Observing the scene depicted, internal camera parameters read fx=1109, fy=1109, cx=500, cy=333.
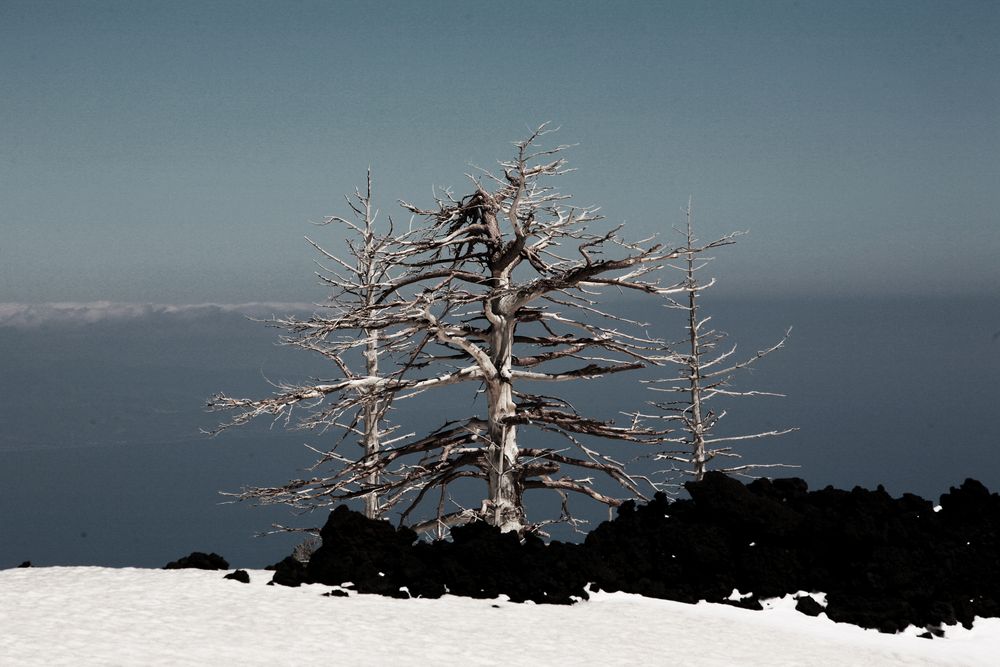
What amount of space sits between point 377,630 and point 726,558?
11.2ft

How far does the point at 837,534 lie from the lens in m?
9.24

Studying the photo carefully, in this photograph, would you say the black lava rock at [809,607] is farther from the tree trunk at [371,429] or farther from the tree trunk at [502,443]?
the tree trunk at [371,429]

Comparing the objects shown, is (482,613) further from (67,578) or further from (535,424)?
(535,424)

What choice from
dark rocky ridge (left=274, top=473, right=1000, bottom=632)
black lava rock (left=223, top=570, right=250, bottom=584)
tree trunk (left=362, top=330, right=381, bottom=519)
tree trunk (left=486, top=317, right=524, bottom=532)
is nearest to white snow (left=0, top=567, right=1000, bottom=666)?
black lava rock (left=223, top=570, right=250, bottom=584)

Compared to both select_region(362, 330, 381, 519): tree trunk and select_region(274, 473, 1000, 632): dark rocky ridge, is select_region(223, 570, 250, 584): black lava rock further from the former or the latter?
select_region(362, 330, 381, 519): tree trunk

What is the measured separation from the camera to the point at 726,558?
8.91m

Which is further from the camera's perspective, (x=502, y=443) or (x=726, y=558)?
(x=502, y=443)

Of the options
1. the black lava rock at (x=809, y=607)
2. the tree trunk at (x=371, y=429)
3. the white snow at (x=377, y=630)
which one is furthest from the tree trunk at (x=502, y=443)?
the white snow at (x=377, y=630)

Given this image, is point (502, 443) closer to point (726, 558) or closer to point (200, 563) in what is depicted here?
point (726, 558)

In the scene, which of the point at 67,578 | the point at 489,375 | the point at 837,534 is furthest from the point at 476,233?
the point at 67,578

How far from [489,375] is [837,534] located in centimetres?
747

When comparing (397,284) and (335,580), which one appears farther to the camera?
(397,284)

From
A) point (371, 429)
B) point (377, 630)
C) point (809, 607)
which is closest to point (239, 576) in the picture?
point (377, 630)

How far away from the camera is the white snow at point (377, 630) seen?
6.09m
